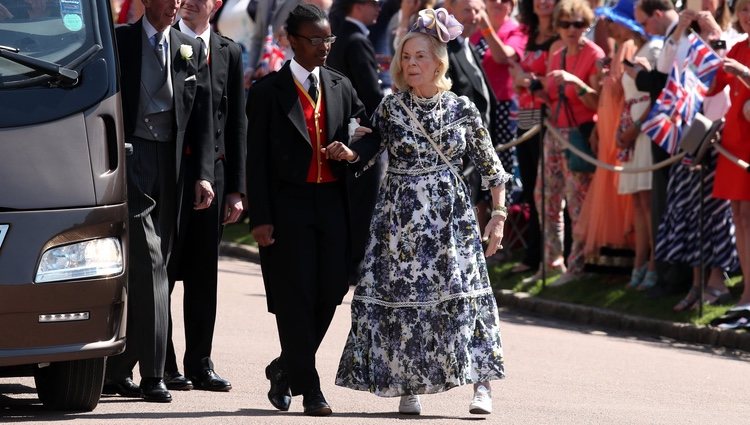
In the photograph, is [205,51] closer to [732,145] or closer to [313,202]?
[313,202]

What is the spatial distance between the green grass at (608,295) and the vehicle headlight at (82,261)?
584 cm

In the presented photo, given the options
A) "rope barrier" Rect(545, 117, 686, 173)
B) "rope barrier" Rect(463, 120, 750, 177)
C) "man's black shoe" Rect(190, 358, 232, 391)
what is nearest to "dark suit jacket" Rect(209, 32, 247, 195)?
"man's black shoe" Rect(190, 358, 232, 391)

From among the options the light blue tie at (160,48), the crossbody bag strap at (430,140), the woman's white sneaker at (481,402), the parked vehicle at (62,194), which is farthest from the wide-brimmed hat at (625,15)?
the parked vehicle at (62,194)

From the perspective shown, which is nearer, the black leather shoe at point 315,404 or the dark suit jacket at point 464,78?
the black leather shoe at point 315,404

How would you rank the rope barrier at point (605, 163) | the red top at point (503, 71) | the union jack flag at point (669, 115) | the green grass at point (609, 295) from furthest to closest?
the red top at point (503, 71) < the rope barrier at point (605, 163) < the green grass at point (609, 295) < the union jack flag at point (669, 115)

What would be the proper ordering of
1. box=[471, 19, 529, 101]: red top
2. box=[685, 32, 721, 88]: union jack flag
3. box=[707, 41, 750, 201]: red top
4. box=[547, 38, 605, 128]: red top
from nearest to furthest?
box=[707, 41, 750, 201]: red top → box=[685, 32, 721, 88]: union jack flag → box=[547, 38, 605, 128]: red top → box=[471, 19, 529, 101]: red top

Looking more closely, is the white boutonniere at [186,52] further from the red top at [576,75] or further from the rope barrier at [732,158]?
the red top at [576,75]

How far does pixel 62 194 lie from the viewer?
24.3 ft

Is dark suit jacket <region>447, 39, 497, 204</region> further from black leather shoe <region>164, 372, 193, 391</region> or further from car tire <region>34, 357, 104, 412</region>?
car tire <region>34, 357, 104, 412</region>

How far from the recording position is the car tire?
7.88 metres

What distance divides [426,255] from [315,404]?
87cm

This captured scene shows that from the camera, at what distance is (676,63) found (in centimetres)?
1255

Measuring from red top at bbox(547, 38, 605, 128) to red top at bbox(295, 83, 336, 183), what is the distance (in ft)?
19.4

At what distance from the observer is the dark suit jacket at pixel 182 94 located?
8.54 metres
